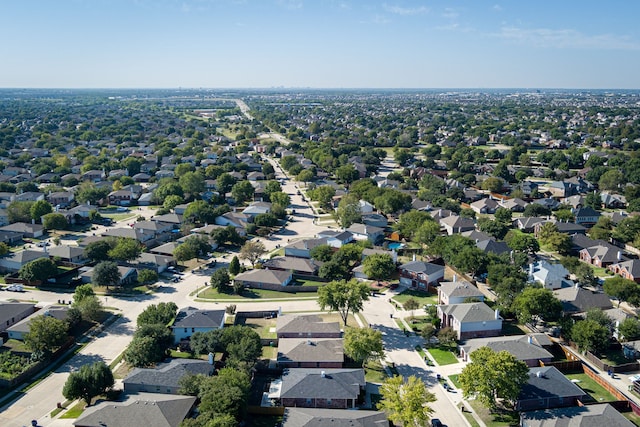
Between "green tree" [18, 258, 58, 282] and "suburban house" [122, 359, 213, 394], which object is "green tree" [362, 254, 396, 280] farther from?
"green tree" [18, 258, 58, 282]

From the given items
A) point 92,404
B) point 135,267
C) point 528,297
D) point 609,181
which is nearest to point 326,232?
point 135,267

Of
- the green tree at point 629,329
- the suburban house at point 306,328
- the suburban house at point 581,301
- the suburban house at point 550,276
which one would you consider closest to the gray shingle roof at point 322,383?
the suburban house at point 306,328

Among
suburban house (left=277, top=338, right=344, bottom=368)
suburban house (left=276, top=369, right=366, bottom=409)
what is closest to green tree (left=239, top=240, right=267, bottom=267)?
suburban house (left=277, top=338, right=344, bottom=368)

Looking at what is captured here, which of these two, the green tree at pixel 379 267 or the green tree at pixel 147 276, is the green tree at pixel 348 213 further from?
the green tree at pixel 147 276

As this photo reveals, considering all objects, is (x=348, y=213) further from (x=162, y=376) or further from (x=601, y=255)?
(x=162, y=376)

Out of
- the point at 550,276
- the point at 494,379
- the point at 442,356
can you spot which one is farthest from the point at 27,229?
the point at 550,276

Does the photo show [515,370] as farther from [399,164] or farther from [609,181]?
[399,164]
